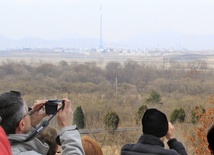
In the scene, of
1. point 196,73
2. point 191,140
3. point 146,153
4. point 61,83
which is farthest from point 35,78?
point 146,153

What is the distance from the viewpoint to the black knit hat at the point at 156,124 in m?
2.19

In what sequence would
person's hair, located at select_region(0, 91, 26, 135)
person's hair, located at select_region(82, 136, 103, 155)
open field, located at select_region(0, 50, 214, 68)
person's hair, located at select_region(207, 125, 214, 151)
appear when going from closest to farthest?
person's hair, located at select_region(207, 125, 214, 151) < person's hair, located at select_region(0, 91, 26, 135) < person's hair, located at select_region(82, 136, 103, 155) < open field, located at select_region(0, 50, 214, 68)

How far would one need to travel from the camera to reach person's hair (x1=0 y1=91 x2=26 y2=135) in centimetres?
167

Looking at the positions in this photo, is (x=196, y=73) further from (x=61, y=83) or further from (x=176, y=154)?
(x=176, y=154)

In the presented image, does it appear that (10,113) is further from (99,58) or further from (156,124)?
(99,58)

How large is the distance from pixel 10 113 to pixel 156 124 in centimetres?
82

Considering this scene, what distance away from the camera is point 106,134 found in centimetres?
1573

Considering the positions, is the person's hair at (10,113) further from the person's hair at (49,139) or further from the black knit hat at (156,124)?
the black knit hat at (156,124)

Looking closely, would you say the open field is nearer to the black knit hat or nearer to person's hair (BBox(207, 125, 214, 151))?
the black knit hat

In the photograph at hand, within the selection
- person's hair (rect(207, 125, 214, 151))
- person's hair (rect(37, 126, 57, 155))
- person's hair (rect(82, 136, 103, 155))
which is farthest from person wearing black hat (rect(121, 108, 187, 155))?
person's hair (rect(207, 125, 214, 151))

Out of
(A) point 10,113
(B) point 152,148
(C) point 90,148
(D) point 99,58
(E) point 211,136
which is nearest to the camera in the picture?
(E) point 211,136

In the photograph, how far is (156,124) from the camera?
7.20 ft

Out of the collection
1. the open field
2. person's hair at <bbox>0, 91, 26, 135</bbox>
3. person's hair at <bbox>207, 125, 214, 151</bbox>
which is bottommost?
the open field

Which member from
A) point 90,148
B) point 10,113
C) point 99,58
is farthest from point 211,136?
point 99,58
